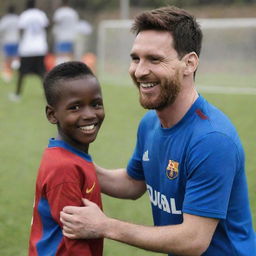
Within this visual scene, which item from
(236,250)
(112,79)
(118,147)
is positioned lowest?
(112,79)

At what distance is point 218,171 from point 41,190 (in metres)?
0.83

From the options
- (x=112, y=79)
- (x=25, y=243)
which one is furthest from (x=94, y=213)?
(x=112, y=79)

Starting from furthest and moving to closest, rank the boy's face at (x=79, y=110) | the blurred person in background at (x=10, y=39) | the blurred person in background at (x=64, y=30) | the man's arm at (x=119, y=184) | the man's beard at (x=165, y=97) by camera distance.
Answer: the blurred person in background at (x=10, y=39)
the blurred person in background at (x=64, y=30)
the man's arm at (x=119, y=184)
the man's beard at (x=165, y=97)
the boy's face at (x=79, y=110)

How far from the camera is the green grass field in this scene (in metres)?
5.02

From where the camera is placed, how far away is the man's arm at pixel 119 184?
3404mm

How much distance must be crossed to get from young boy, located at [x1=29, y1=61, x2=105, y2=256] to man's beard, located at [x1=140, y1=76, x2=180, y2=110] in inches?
9.6

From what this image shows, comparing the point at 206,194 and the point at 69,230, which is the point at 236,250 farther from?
the point at 69,230

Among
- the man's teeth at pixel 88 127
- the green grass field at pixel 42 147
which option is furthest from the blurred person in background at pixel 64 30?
the man's teeth at pixel 88 127

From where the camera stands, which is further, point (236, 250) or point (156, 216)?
point (156, 216)

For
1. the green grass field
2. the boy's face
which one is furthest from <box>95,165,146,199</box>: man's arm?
the green grass field

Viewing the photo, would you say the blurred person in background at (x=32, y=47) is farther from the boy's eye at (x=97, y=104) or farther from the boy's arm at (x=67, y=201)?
the boy's arm at (x=67, y=201)

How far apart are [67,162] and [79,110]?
0.27 m

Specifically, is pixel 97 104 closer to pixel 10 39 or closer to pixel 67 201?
pixel 67 201

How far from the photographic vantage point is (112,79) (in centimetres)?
1922
